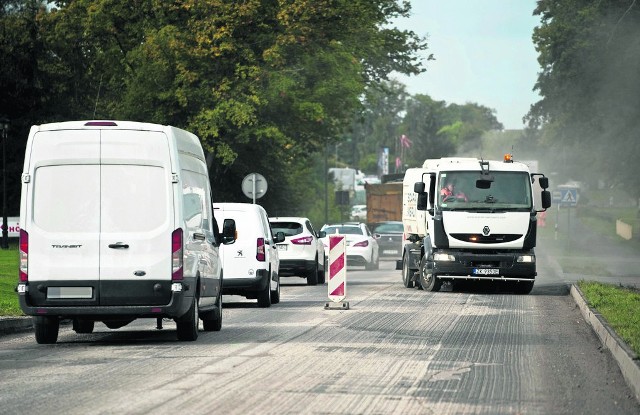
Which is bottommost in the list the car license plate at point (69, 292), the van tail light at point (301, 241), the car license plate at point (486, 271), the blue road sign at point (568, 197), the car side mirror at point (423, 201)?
the car license plate at point (486, 271)

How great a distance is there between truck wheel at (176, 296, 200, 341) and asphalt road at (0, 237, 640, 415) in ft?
0.56

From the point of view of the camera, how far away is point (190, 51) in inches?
1939

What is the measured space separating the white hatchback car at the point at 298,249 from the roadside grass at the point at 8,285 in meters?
6.58

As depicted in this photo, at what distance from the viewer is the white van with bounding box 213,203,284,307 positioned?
2550 centimetres

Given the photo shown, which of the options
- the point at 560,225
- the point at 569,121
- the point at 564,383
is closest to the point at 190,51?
the point at 569,121

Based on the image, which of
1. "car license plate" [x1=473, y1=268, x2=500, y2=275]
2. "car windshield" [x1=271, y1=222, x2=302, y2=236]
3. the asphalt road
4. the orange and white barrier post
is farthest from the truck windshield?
the asphalt road

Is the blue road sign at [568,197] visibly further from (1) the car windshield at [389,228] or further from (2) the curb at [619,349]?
(2) the curb at [619,349]

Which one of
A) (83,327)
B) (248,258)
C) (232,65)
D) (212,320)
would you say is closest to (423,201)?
(248,258)

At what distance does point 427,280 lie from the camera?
3170cm

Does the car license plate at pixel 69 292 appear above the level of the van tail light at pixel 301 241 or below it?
below

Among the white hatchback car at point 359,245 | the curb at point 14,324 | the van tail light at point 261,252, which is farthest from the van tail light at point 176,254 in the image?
the white hatchback car at point 359,245

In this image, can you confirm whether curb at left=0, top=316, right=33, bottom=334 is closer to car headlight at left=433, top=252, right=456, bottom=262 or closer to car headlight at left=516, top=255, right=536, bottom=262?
car headlight at left=433, top=252, right=456, bottom=262

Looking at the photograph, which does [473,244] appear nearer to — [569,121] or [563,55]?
[563,55]

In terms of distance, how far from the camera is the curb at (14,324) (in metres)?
19.4
